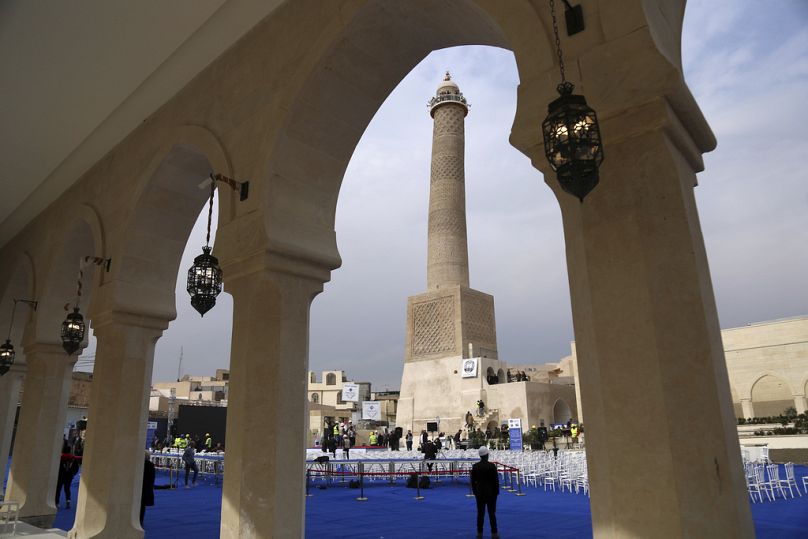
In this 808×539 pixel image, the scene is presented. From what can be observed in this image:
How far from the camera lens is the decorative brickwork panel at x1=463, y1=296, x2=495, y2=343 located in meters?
27.9

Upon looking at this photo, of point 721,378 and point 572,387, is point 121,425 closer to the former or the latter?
point 721,378

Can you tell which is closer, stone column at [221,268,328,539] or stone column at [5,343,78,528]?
stone column at [221,268,328,539]

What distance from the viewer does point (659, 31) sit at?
264cm

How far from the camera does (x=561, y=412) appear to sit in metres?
30.0

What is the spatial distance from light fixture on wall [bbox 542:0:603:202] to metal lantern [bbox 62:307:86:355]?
683 centimetres

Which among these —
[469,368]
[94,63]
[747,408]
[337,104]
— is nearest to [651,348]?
[337,104]

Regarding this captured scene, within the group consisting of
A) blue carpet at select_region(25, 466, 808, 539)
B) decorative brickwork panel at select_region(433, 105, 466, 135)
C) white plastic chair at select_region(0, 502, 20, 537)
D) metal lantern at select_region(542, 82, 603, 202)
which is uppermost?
decorative brickwork panel at select_region(433, 105, 466, 135)

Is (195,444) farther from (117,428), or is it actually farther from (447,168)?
(447,168)

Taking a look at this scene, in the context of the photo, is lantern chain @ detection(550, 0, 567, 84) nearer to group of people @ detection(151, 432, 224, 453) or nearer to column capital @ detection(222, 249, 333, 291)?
column capital @ detection(222, 249, 333, 291)

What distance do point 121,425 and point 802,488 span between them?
39.2ft

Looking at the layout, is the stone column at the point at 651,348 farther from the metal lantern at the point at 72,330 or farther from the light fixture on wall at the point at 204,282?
the metal lantern at the point at 72,330

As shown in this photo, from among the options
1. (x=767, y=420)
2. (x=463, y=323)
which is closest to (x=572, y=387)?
(x=463, y=323)

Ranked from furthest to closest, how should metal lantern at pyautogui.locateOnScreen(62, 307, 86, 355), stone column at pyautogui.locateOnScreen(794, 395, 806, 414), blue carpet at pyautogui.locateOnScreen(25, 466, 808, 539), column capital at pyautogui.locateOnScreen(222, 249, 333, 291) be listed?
stone column at pyautogui.locateOnScreen(794, 395, 806, 414), metal lantern at pyautogui.locateOnScreen(62, 307, 86, 355), blue carpet at pyautogui.locateOnScreen(25, 466, 808, 539), column capital at pyautogui.locateOnScreen(222, 249, 333, 291)

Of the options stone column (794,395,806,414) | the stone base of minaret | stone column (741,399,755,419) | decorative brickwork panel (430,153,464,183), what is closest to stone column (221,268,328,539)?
the stone base of minaret
